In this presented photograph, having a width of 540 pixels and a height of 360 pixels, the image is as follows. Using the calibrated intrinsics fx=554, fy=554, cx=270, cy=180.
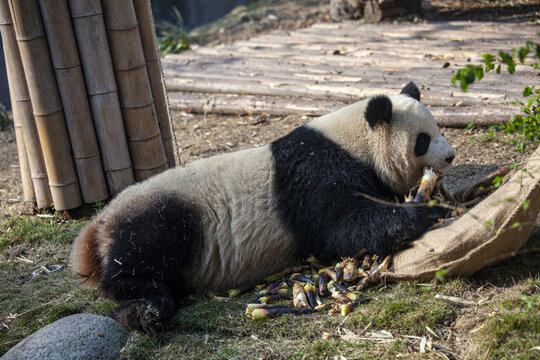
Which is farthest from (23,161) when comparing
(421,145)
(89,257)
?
(421,145)

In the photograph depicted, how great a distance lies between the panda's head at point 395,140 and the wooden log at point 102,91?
2.15 metres

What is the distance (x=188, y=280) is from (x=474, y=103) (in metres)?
4.05

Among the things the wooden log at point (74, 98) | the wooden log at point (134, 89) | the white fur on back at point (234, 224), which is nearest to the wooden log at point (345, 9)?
the wooden log at point (134, 89)

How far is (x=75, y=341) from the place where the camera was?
3326mm

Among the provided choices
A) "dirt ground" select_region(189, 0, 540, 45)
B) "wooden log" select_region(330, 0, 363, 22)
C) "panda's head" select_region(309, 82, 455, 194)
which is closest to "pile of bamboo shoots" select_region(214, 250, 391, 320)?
"panda's head" select_region(309, 82, 455, 194)

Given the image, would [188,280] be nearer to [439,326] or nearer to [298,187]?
[298,187]

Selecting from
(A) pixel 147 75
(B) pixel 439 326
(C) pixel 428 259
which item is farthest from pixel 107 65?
(B) pixel 439 326

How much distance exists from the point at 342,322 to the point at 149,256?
1.44 m

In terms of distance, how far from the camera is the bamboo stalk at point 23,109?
5145 millimetres

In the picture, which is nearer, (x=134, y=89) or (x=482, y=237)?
(x=482, y=237)

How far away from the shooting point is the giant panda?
3.90 meters

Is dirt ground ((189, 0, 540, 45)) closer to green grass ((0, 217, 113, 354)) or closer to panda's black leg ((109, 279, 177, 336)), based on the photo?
green grass ((0, 217, 113, 354))

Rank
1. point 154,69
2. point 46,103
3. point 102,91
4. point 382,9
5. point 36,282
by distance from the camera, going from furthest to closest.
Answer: point 382,9 < point 154,69 < point 102,91 < point 46,103 < point 36,282

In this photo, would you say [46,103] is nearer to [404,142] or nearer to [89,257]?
[89,257]
